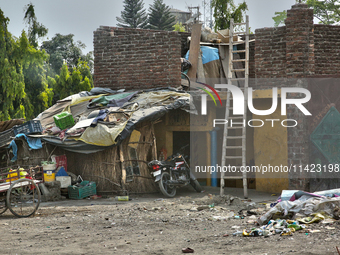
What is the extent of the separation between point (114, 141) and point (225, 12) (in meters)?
15.9

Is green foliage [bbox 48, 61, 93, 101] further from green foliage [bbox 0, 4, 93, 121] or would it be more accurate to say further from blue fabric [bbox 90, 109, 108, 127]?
blue fabric [bbox 90, 109, 108, 127]

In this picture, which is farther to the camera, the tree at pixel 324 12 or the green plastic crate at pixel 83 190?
the tree at pixel 324 12

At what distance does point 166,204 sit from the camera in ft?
28.2

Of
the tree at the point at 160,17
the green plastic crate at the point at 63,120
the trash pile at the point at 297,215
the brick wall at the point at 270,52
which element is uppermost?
the tree at the point at 160,17

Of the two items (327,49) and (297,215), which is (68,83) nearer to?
(327,49)

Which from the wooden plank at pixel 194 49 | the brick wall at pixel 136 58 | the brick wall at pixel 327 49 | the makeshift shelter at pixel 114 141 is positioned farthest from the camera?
the wooden plank at pixel 194 49

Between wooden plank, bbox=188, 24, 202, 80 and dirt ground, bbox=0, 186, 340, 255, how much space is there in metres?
4.57

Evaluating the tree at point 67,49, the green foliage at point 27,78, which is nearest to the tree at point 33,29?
the green foliage at point 27,78

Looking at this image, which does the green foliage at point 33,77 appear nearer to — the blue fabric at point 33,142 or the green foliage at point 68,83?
the green foliage at point 68,83

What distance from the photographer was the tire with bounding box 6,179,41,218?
7.31 m

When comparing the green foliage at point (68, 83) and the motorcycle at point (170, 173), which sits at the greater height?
the green foliage at point (68, 83)

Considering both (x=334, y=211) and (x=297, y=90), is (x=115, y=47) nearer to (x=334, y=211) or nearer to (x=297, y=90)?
(x=297, y=90)

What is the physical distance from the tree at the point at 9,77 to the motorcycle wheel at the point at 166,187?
12.4m

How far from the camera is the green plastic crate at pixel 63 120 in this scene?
10.2 meters
